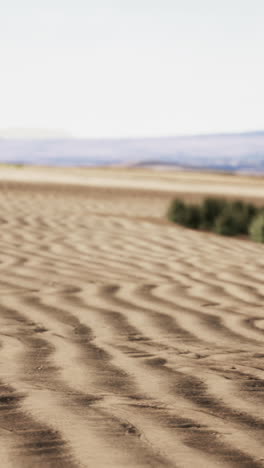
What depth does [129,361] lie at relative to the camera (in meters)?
3.49

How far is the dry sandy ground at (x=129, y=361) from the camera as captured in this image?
2.44 metres

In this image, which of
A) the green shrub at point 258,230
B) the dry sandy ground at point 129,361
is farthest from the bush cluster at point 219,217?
the dry sandy ground at point 129,361

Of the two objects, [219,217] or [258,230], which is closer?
[258,230]

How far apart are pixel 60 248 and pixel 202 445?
5.29m

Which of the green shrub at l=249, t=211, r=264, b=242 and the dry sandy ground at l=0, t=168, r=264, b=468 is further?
the green shrub at l=249, t=211, r=264, b=242

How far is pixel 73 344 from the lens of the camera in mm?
3785

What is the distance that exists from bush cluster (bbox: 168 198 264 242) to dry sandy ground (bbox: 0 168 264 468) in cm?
405

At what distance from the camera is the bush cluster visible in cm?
1133

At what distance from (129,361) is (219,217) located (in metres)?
8.22

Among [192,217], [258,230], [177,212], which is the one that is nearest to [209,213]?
[192,217]

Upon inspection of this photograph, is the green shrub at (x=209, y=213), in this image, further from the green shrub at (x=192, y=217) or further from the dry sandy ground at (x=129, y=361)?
the dry sandy ground at (x=129, y=361)

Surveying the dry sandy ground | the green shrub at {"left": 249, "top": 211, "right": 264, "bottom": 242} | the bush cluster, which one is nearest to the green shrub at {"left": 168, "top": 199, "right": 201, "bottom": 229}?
the bush cluster

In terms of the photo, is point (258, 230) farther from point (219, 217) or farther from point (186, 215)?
point (186, 215)

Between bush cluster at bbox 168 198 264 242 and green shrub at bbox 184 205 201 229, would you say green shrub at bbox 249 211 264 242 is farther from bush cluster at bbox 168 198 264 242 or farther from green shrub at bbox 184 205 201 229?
green shrub at bbox 184 205 201 229
